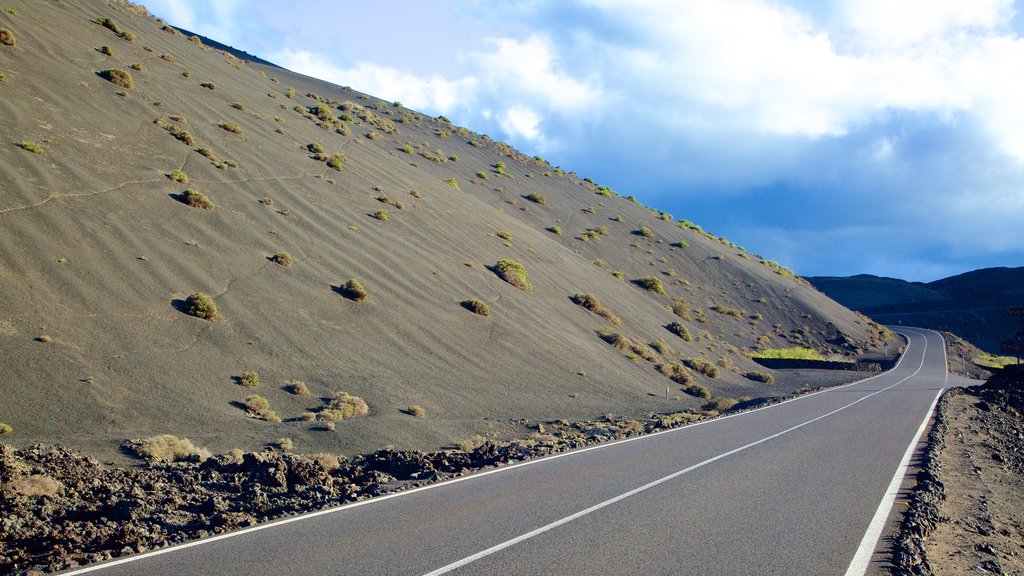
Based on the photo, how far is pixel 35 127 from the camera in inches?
870

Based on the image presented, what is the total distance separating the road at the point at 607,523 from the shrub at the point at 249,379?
26.8ft

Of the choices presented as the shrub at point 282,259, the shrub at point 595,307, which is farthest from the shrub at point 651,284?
the shrub at point 282,259

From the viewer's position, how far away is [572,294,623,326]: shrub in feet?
112

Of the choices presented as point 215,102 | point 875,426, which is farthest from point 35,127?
point 875,426

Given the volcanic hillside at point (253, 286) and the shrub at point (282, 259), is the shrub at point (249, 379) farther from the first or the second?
the shrub at point (282, 259)

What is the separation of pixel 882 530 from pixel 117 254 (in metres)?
19.9

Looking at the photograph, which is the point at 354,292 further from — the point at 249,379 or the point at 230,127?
the point at 230,127

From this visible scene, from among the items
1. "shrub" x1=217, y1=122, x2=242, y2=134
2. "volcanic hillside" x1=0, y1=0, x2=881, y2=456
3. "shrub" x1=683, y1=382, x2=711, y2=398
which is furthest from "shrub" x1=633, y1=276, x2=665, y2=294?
"shrub" x1=217, y1=122, x2=242, y2=134

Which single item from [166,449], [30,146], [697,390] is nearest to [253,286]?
[30,146]

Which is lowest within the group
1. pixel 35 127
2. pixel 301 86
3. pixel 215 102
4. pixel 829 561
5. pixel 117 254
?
pixel 117 254

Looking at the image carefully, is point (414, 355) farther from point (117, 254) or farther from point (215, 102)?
point (215, 102)

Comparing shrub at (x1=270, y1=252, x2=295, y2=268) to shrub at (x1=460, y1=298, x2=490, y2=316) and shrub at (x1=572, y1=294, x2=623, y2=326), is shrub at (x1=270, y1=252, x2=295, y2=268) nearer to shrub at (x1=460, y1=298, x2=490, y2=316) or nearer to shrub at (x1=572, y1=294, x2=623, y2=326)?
shrub at (x1=460, y1=298, x2=490, y2=316)

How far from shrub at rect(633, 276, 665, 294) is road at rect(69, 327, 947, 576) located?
34.9 metres

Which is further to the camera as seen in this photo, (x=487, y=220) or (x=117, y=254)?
(x=487, y=220)
